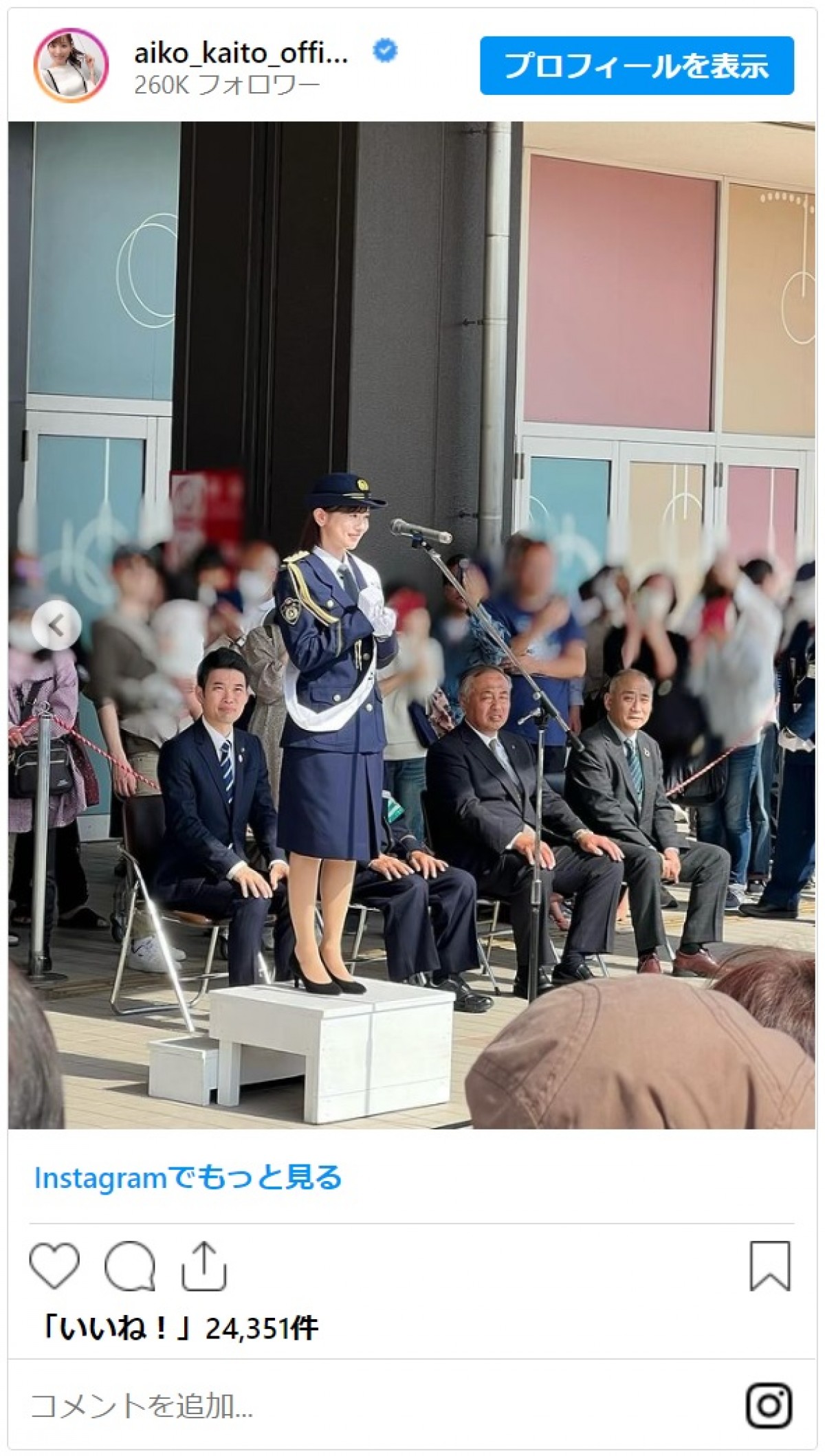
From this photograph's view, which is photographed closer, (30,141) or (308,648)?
(30,141)

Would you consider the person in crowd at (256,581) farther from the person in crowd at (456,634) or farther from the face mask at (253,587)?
the person in crowd at (456,634)

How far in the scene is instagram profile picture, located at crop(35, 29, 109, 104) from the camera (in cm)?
213

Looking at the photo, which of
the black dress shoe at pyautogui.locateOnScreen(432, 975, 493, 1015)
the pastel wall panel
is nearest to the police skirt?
the black dress shoe at pyautogui.locateOnScreen(432, 975, 493, 1015)

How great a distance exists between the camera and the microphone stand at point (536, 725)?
4.76m

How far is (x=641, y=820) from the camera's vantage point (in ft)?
20.9
